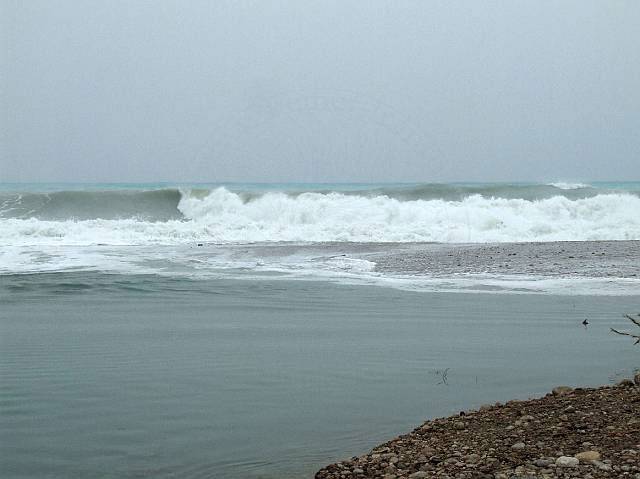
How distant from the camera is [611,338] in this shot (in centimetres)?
805

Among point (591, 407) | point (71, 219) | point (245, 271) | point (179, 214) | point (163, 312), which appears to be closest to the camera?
point (591, 407)

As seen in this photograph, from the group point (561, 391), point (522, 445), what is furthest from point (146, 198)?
point (522, 445)

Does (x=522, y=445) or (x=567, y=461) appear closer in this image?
(x=567, y=461)

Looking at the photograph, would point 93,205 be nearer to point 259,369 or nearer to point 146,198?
point 146,198

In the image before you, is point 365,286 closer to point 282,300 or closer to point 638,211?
point 282,300

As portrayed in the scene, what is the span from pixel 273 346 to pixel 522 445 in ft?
12.8

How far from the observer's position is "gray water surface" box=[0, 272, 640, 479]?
4906 millimetres

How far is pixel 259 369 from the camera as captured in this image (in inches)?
273

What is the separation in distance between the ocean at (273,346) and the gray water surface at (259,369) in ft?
0.07

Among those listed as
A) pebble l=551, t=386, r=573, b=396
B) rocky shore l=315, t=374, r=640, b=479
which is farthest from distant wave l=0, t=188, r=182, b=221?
rocky shore l=315, t=374, r=640, b=479

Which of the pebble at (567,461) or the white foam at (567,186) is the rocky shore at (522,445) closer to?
the pebble at (567,461)

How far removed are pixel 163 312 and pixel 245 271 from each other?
485 centimetres

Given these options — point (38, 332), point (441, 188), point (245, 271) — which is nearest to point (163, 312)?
point (38, 332)

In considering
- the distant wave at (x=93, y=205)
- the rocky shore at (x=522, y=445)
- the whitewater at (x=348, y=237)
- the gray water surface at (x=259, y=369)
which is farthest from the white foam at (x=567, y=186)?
the rocky shore at (x=522, y=445)
